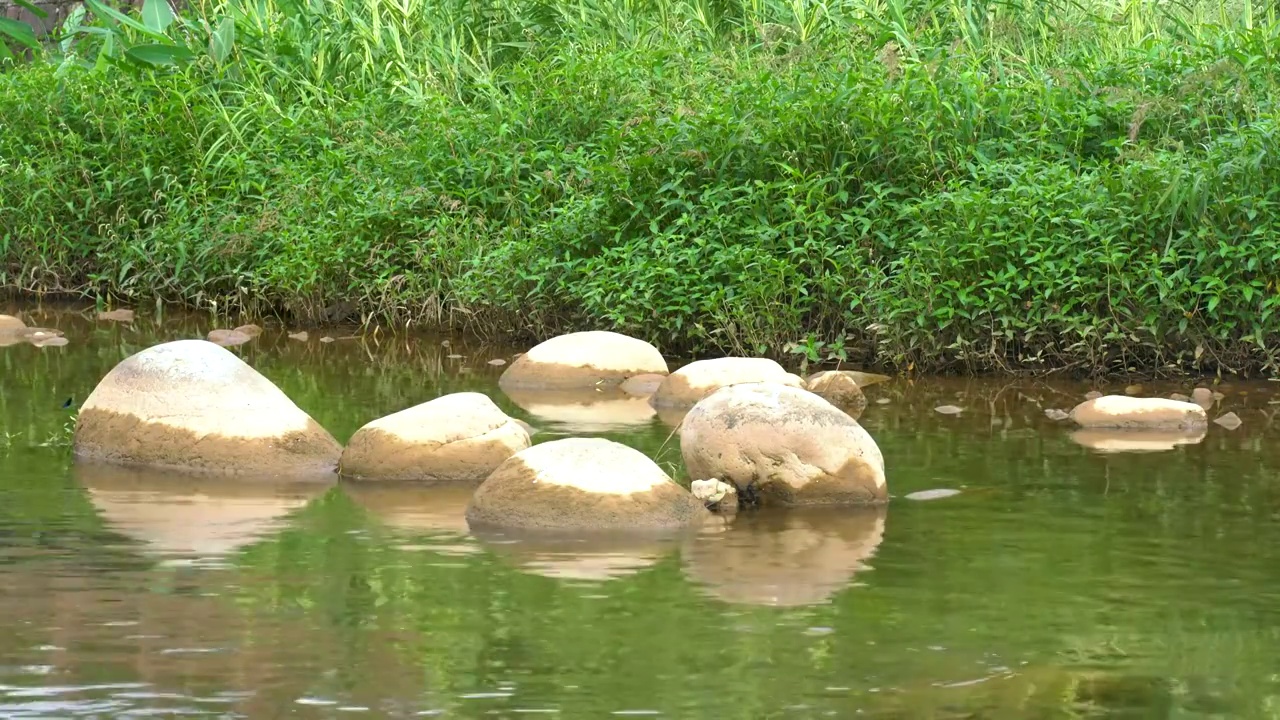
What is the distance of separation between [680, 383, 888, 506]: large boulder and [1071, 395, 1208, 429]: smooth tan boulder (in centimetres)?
191

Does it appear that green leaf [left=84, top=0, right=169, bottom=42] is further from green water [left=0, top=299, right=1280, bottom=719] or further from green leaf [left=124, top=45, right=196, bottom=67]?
Answer: green water [left=0, top=299, right=1280, bottom=719]

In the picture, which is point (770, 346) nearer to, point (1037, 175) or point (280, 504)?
point (1037, 175)

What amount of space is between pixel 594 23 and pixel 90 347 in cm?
416

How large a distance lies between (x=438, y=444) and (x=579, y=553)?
4.39ft

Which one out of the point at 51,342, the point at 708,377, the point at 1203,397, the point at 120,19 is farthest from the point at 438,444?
the point at 120,19

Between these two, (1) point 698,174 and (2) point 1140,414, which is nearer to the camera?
(2) point 1140,414

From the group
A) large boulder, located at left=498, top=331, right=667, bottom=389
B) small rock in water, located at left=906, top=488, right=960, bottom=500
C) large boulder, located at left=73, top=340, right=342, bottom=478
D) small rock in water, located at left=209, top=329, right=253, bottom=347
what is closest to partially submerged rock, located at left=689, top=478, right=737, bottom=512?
small rock in water, located at left=906, top=488, right=960, bottom=500

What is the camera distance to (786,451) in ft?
22.9

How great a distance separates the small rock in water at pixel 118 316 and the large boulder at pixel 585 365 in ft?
11.3

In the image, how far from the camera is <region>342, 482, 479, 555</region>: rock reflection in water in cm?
660

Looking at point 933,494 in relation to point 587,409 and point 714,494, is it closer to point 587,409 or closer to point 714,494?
point 714,494

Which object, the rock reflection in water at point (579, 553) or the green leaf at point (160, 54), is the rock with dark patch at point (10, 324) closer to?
the green leaf at point (160, 54)

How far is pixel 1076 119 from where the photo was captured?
34.1 ft

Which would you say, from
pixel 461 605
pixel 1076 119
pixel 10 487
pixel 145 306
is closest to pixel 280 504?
pixel 10 487
